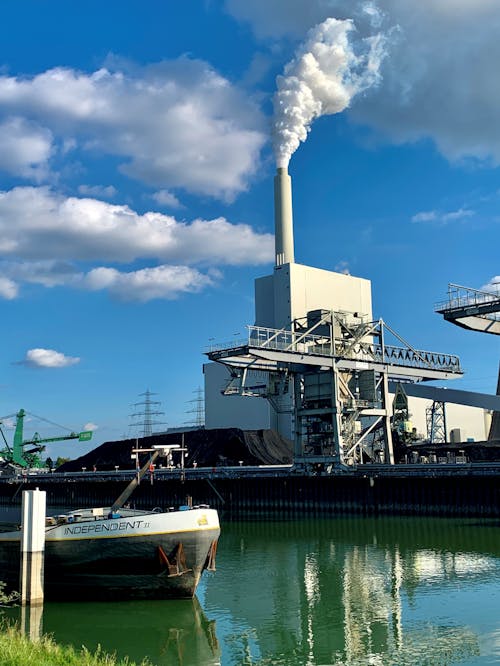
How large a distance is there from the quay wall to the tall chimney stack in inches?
1251

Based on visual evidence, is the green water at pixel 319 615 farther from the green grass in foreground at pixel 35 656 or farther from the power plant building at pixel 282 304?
the power plant building at pixel 282 304

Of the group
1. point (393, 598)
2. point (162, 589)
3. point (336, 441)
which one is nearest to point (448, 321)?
point (336, 441)

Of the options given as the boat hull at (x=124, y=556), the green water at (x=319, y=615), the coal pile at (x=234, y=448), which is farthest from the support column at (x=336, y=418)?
the boat hull at (x=124, y=556)

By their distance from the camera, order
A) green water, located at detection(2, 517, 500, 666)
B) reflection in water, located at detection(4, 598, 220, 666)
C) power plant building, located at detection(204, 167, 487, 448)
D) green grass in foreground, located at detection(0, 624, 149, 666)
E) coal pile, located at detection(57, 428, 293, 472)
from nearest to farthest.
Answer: green grass in foreground, located at detection(0, 624, 149, 666) → green water, located at detection(2, 517, 500, 666) → reflection in water, located at detection(4, 598, 220, 666) → coal pile, located at detection(57, 428, 293, 472) → power plant building, located at detection(204, 167, 487, 448)

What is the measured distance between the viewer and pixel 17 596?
73.9ft

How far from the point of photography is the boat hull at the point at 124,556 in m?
23.1

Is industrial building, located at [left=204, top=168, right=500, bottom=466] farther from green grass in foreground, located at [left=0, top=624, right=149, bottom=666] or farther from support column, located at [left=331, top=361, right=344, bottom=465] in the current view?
green grass in foreground, located at [left=0, top=624, right=149, bottom=666]

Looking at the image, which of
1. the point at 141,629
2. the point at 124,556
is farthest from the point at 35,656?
the point at 124,556

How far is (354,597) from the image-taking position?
81.1ft

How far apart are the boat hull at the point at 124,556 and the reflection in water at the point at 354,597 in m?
1.72

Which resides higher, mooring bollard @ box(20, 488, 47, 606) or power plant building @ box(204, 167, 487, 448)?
power plant building @ box(204, 167, 487, 448)

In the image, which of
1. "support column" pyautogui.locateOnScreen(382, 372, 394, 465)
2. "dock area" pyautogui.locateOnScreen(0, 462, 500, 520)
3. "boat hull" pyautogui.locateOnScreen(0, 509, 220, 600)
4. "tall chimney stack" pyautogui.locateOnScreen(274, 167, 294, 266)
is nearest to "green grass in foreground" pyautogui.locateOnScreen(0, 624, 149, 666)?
"boat hull" pyautogui.locateOnScreen(0, 509, 220, 600)

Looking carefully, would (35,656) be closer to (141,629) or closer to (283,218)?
(141,629)

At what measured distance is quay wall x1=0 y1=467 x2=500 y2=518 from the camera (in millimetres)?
50625
